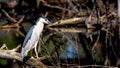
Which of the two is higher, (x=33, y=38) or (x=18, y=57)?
(x=33, y=38)

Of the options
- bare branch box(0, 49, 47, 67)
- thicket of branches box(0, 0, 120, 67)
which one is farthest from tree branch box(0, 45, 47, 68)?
thicket of branches box(0, 0, 120, 67)

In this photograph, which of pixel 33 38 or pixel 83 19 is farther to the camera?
pixel 83 19

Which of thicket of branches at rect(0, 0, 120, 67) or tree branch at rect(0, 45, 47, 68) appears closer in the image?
tree branch at rect(0, 45, 47, 68)

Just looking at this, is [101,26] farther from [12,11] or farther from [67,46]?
[12,11]

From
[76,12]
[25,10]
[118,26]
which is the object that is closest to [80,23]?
[76,12]

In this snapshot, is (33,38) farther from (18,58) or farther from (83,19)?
(83,19)

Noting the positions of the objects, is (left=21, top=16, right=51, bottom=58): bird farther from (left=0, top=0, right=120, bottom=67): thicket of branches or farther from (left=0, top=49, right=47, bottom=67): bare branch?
A: (left=0, top=0, right=120, bottom=67): thicket of branches

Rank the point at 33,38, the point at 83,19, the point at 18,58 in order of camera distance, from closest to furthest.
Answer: the point at 18,58
the point at 33,38
the point at 83,19

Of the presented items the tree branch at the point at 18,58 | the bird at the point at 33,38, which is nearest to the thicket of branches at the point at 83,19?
the bird at the point at 33,38

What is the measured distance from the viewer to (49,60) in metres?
4.88

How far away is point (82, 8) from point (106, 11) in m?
0.47

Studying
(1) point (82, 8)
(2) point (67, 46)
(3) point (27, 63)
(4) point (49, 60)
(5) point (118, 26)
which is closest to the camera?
(3) point (27, 63)

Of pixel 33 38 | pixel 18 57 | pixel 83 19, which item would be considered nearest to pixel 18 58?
pixel 18 57

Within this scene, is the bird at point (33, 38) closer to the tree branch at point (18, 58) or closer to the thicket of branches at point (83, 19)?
the tree branch at point (18, 58)
